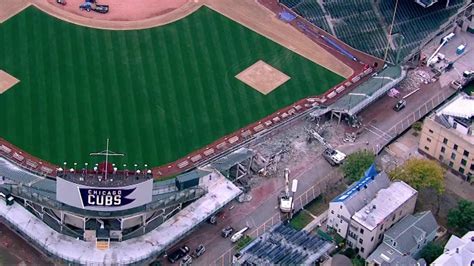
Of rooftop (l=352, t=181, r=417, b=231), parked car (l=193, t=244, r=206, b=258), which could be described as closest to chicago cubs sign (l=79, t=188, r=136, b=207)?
parked car (l=193, t=244, r=206, b=258)

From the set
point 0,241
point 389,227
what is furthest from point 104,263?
point 389,227

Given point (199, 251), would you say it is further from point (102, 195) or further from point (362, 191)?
point (362, 191)

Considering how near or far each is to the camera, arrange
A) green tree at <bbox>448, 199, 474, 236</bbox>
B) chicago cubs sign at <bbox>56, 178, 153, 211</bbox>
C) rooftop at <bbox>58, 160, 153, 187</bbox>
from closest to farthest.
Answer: chicago cubs sign at <bbox>56, 178, 153, 211</bbox> → rooftop at <bbox>58, 160, 153, 187</bbox> → green tree at <bbox>448, 199, 474, 236</bbox>

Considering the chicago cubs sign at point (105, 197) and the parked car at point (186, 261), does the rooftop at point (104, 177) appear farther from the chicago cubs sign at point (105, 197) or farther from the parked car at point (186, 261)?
the parked car at point (186, 261)

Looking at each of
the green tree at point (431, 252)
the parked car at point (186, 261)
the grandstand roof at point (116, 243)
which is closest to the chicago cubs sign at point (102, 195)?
the grandstand roof at point (116, 243)

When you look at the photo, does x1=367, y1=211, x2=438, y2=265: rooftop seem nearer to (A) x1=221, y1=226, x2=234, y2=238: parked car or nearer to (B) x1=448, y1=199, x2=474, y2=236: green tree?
(B) x1=448, y1=199, x2=474, y2=236: green tree

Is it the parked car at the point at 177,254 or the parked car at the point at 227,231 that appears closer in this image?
the parked car at the point at 177,254

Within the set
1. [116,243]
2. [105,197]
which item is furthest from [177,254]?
→ [105,197]

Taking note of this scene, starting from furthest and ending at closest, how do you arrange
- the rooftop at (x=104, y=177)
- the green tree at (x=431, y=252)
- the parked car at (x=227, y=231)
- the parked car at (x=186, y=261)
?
the parked car at (x=227, y=231), the parked car at (x=186, y=261), the green tree at (x=431, y=252), the rooftop at (x=104, y=177)
